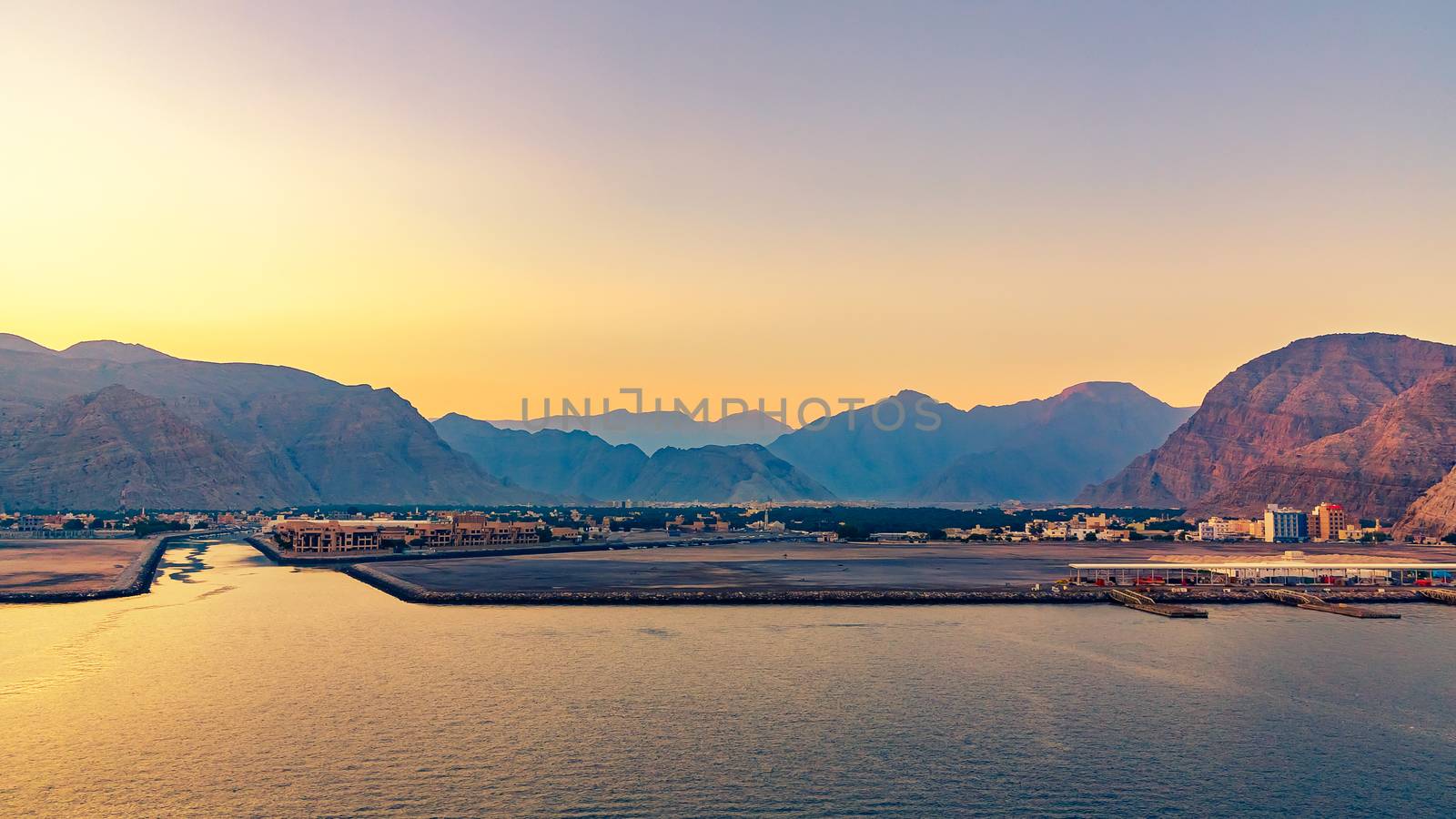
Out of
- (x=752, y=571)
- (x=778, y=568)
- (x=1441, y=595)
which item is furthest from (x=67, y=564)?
(x=1441, y=595)

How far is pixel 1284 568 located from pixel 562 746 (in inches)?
4218

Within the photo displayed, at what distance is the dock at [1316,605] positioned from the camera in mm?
98688

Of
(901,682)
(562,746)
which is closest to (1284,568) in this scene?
(901,682)

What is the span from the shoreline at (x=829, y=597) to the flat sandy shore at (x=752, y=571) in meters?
0.38

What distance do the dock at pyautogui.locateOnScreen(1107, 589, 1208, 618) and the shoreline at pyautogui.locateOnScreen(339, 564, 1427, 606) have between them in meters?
1.15

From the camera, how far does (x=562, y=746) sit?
4647 centimetres

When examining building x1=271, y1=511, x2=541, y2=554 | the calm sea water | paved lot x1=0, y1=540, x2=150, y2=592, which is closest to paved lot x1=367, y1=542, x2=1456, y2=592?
building x1=271, y1=511, x2=541, y2=554

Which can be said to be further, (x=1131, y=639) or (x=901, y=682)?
(x=1131, y=639)

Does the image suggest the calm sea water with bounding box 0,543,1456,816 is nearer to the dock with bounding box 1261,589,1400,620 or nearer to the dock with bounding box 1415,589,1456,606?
the dock with bounding box 1261,589,1400,620

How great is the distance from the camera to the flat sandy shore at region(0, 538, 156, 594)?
112m

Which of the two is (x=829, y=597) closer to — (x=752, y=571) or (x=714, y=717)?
(x=752, y=571)

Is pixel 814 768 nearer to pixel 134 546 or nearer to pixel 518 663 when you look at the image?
pixel 518 663

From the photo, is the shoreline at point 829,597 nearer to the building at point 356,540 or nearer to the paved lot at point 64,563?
the paved lot at point 64,563

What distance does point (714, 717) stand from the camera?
52.2 metres
